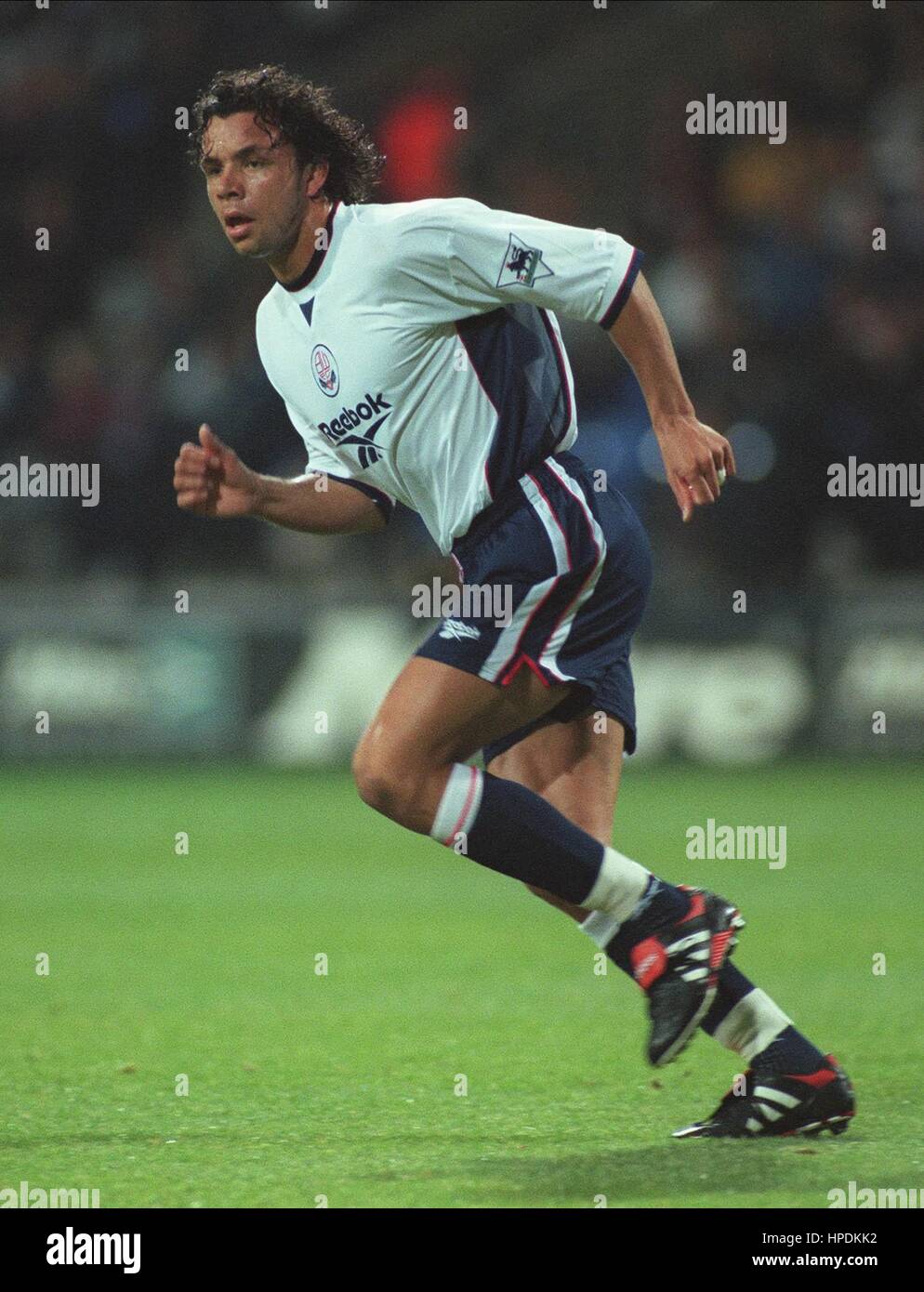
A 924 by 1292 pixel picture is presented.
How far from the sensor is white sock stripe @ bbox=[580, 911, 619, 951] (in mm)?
4135

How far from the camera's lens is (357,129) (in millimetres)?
4664

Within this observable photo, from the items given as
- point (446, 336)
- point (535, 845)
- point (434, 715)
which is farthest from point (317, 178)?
point (535, 845)

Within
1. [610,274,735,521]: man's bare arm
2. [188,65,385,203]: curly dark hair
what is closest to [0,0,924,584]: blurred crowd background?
[188,65,385,203]: curly dark hair

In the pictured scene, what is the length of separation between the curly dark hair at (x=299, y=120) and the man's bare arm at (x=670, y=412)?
2.61 feet

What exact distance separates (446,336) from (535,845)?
1.13 m

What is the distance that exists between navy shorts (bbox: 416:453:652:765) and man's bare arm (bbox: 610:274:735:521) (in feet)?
0.86

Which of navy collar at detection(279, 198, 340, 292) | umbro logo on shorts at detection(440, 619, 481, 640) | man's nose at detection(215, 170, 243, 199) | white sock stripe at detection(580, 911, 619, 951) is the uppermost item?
man's nose at detection(215, 170, 243, 199)

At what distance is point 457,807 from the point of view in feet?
13.4

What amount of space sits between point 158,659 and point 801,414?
3.99m

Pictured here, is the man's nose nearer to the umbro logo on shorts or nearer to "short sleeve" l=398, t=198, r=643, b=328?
"short sleeve" l=398, t=198, r=643, b=328

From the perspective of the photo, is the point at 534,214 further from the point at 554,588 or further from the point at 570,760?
the point at 554,588

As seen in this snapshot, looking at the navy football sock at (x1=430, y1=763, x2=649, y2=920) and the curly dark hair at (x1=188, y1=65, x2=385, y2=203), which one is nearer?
the navy football sock at (x1=430, y1=763, x2=649, y2=920)

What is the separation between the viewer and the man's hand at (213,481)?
408 cm

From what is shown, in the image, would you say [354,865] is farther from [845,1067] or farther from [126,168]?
[126,168]
